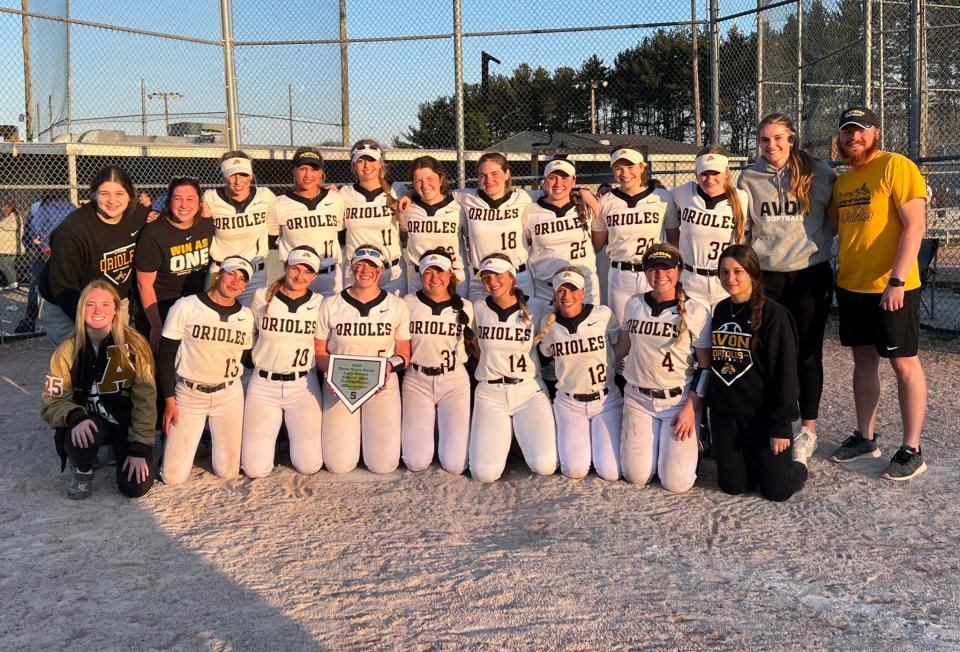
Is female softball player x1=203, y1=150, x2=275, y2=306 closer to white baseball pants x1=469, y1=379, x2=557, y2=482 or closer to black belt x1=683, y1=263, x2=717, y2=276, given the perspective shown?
white baseball pants x1=469, y1=379, x2=557, y2=482

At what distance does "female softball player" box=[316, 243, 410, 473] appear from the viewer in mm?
5203

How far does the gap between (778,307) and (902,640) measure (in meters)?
2.02

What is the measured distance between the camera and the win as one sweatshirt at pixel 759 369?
4.59 metres

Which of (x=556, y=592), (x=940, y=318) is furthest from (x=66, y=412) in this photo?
(x=940, y=318)

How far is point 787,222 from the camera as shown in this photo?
Answer: 5.08 metres

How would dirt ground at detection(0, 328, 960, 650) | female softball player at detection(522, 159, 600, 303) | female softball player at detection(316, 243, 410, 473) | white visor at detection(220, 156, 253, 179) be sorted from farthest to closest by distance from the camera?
female softball player at detection(522, 159, 600, 303), white visor at detection(220, 156, 253, 179), female softball player at detection(316, 243, 410, 473), dirt ground at detection(0, 328, 960, 650)

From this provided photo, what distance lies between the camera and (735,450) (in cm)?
471

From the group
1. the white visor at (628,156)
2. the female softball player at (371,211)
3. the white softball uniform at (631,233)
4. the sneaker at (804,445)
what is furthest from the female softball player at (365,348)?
the sneaker at (804,445)

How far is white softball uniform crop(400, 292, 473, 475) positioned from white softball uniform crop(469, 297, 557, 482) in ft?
0.36

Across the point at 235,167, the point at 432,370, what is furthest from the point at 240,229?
the point at 432,370

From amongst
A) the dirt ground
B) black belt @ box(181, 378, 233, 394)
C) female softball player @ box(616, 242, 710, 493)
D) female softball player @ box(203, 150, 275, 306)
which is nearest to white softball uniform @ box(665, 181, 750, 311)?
female softball player @ box(616, 242, 710, 493)

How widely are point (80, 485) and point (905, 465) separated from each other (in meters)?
4.49

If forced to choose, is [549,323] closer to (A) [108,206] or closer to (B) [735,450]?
(B) [735,450]

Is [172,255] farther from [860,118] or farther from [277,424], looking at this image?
[860,118]
